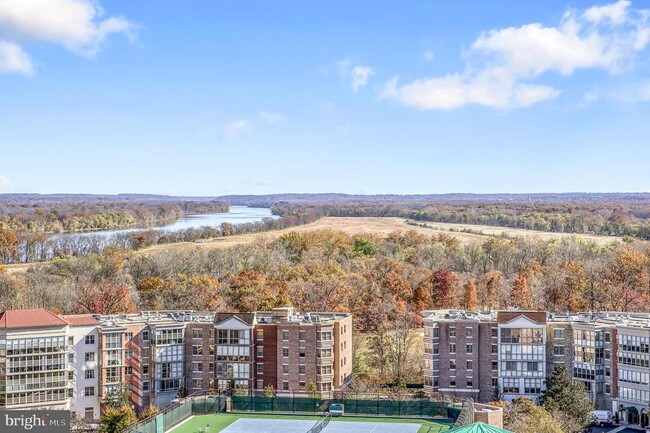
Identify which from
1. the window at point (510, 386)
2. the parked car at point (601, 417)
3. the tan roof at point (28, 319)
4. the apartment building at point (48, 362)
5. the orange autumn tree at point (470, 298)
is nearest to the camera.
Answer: the apartment building at point (48, 362)

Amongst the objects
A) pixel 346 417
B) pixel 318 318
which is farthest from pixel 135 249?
pixel 346 417

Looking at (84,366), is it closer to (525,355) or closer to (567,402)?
(525,355)

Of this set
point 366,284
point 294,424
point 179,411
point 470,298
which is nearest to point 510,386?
point 294,424

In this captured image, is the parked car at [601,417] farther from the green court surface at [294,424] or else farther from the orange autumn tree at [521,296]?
the orange autumn tree at [521,296]

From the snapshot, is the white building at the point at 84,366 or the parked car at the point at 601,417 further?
the white building at the point at 84,366

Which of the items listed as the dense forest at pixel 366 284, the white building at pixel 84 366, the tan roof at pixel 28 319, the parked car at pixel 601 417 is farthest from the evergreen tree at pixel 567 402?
the tan roof at pixel 28 319

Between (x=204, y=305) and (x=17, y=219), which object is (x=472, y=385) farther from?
(x=17, y=219)

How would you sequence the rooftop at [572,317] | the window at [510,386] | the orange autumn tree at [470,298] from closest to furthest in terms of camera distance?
the window at [510,386] → the rooftop at [572,317] → the orange autumn tree at [470,298]
